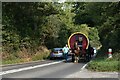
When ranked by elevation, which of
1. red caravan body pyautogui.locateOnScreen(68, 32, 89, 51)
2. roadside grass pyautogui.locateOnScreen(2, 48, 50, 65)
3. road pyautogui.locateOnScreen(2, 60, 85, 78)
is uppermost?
red caravan body pyautogui.locateOnScreen(68, 32, 89, 51)

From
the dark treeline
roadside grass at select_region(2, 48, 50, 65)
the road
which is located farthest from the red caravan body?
the road

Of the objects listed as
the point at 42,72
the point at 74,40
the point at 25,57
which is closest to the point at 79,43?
the point at 74,40

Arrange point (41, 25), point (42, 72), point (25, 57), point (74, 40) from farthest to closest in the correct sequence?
point (41, 25) → point (25, 57) → point (74, 40) → point (42, 72)

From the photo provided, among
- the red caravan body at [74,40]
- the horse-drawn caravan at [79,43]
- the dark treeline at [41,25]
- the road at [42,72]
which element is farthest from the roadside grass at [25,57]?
the road at [42,72]

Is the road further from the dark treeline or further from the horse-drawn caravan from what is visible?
the horse-drawn caravan

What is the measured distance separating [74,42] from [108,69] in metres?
13.0

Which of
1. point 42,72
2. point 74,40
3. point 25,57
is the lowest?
point 25,57

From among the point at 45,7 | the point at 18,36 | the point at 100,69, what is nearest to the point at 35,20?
the point at 45,7

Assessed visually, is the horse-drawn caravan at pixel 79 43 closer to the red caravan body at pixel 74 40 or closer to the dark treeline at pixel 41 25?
the red caravan body at pixel 74 40

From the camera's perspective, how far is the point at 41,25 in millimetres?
46625

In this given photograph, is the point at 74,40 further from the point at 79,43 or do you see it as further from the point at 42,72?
the point at 42,72

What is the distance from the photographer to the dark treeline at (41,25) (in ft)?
100

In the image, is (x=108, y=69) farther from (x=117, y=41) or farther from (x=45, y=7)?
(x=45, y=7)

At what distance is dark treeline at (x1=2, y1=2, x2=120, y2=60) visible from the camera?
30.5m
